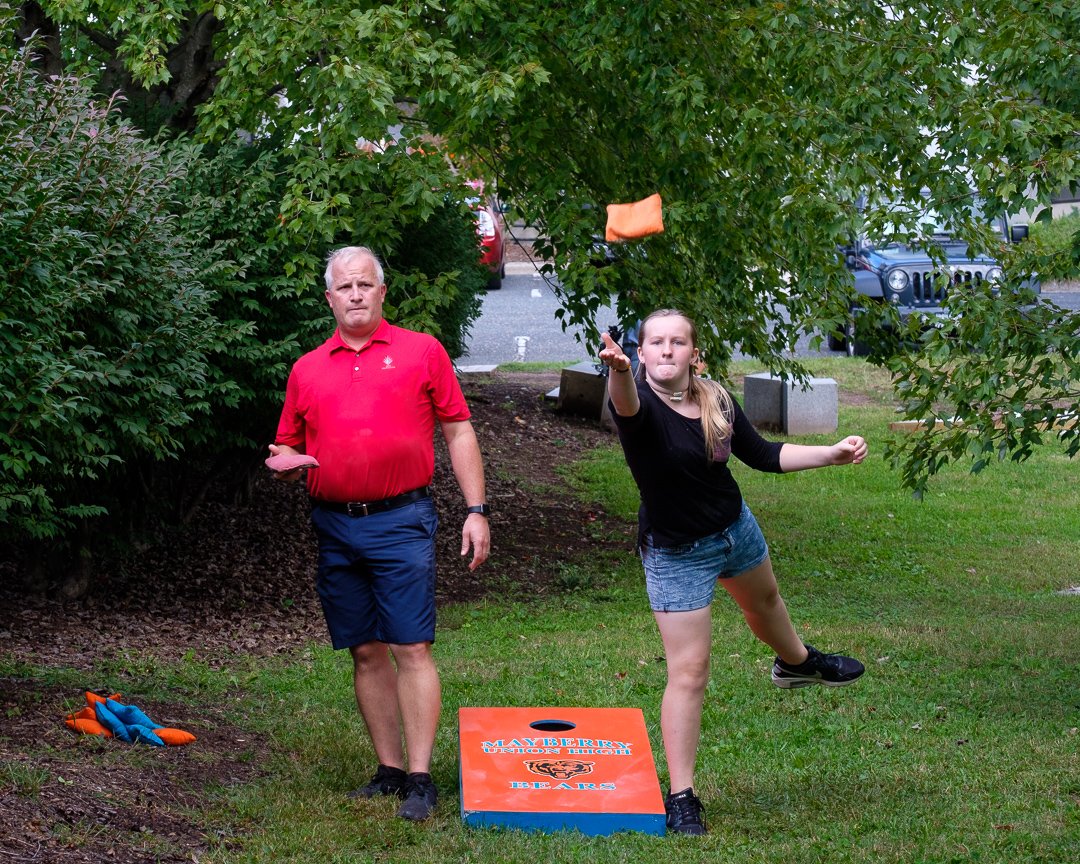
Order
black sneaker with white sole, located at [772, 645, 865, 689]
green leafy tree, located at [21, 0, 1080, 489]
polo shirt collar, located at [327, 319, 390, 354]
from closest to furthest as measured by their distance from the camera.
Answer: polo shirt collar, located at [327, 319, 390, 354]
black sneaker with white sole, located at [772, 645, 865, 689]
green leafy tree, located at [21, 0, 1080, 489]

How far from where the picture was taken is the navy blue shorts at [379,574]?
4871mm

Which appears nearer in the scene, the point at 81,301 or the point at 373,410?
the point at 373,410

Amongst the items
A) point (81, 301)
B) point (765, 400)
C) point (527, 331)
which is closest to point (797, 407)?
point (765, 400)

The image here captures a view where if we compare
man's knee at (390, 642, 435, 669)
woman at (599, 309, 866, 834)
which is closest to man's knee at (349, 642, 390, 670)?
man's knee at (390, 642, 435, 669)

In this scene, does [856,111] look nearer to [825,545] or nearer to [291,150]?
[291,150]

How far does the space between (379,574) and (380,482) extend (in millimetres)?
329

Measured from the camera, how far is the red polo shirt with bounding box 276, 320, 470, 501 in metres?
4.83

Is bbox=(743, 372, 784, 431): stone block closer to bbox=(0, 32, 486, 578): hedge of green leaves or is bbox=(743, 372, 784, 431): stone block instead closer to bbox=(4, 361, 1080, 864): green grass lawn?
bbox=(4, 361, 1080, 864): green grass lawn

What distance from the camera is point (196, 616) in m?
8.58

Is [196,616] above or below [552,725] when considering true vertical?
below

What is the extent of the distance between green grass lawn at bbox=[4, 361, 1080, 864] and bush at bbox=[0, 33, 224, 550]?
48.2 inches

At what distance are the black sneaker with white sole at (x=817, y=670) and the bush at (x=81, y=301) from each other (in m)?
3.10

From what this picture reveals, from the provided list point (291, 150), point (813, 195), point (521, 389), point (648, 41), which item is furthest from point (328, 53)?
point (521, 389)

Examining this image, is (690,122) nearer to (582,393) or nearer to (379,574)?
(379,574)
